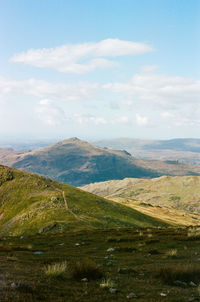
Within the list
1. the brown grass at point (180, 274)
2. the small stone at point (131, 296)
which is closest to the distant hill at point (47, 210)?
the brown grass at point (180, 274)

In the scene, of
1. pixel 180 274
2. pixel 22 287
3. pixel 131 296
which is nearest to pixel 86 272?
pixel 131 296

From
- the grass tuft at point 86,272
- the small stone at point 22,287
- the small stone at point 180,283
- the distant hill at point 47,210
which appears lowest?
the distant hill at point 47,210

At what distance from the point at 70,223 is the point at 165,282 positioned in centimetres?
8287

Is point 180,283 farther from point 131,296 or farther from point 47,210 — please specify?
point 47,210

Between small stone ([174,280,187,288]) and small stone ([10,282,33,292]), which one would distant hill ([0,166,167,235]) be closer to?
small stone ([174,280,187,288])

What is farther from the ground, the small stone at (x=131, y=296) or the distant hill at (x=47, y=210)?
the small stone at (x=131, y=296)

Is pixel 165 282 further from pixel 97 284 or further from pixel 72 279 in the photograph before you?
pixel 72 279

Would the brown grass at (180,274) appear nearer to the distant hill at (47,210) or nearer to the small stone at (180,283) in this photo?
the small stone at (180,283)

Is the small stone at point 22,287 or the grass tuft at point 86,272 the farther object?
the grass tuft at point 86,272

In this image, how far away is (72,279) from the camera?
1386 cm

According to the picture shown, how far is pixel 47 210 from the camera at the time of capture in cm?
11738

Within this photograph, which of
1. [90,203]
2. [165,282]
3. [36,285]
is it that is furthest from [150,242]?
[90,203]

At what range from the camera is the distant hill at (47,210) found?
9924 cm

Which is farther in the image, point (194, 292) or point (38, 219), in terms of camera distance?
point (38, 219)
